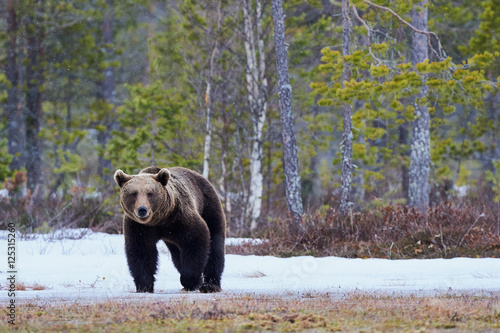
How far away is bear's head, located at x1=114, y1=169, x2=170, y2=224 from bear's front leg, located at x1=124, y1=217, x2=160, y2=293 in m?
0.27

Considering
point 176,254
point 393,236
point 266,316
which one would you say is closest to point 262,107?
point 393,236

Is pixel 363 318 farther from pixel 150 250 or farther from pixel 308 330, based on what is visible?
pixel 150 250

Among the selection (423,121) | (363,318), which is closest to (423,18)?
(423,121)

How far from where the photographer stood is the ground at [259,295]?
18.5ft

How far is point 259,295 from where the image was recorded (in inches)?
322

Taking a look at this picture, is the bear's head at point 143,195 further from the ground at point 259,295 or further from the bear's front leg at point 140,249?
the ground at point 259,295

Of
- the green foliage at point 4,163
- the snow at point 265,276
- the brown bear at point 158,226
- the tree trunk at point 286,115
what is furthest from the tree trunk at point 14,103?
the brown bear at point 158,226

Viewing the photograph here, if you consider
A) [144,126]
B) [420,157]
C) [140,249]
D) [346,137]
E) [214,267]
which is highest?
[144,126]

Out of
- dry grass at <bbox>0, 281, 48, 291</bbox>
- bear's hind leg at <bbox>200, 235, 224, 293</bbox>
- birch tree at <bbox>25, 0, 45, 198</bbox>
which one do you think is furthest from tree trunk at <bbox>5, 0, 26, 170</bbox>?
bear's hind leg at <bbox>200, 235, 224, 293</bbox>

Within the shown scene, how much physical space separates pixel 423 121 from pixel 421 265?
7927 millimetres

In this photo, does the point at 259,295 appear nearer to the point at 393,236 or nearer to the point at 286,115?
the point at 393,236

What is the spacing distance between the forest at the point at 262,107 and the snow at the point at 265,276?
5.05ft

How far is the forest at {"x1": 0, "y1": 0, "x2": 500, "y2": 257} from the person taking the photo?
1495cm

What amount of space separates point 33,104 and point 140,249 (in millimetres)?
16618
